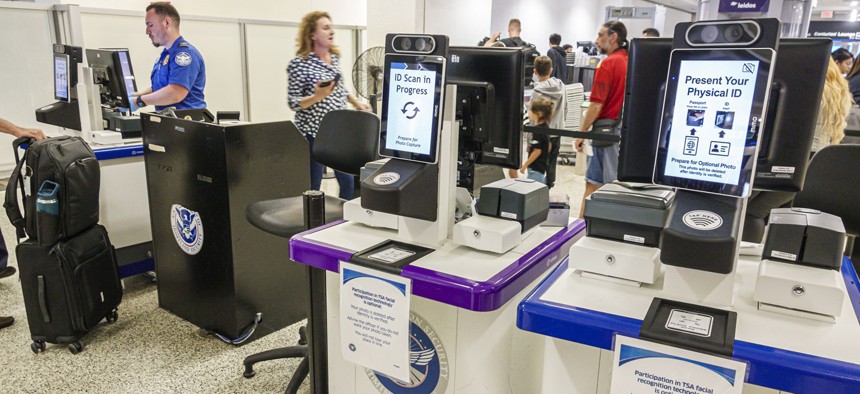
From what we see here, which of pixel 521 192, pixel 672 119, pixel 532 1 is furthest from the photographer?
pixel 532 1

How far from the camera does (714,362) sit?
98 centimetres

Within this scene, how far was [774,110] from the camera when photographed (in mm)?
1206

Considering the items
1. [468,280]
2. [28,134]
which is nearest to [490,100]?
[468,280]

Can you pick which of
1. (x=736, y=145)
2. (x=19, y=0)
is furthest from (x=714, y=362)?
(x=19, y=0)

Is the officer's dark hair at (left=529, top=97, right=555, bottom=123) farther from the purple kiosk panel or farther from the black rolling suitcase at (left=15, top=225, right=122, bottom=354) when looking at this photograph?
the black rolling suitcase at (left=15, top=225, right=122, bottom=354)

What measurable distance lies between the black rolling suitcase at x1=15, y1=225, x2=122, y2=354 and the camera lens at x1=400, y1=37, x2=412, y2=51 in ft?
6.15

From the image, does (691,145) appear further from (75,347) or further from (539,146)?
(539,146)

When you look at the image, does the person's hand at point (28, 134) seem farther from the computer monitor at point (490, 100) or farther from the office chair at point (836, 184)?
the office chair at point (836, 184)

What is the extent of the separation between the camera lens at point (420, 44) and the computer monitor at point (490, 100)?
0.72 feet

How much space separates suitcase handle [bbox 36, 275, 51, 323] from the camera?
245 centimetres

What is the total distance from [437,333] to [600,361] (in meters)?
0.45

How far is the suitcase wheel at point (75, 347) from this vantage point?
8.23 feet

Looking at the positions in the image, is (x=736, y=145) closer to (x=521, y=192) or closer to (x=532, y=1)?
(x=521, y=192)

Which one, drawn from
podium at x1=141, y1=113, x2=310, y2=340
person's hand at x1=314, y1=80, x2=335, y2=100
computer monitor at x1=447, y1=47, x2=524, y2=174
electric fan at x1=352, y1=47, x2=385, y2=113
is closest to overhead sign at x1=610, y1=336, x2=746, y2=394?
computer monitor at x1=447, y1=47, x2=524, y2=174
